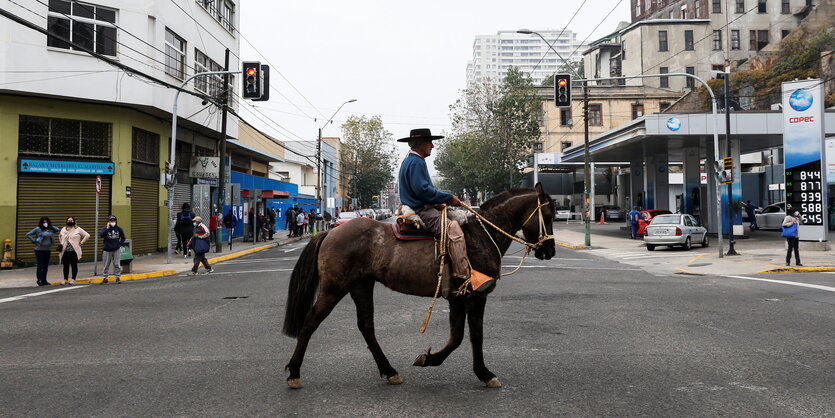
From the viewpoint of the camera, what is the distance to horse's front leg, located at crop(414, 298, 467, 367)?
4.96 meters

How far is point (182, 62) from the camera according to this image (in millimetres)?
24172

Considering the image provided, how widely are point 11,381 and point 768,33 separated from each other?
79.4m

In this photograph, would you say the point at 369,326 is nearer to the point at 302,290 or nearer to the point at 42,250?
the point at 302,290

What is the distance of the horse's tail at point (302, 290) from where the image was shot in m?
5.19

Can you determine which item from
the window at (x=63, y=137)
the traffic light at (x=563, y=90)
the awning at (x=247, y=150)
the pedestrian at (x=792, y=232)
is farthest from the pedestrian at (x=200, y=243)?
the pedestrian at (x=792, y=232)

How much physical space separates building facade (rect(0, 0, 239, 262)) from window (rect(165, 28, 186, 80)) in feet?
0.24

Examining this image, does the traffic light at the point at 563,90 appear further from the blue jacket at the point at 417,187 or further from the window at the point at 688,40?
the window at the point at 688,40

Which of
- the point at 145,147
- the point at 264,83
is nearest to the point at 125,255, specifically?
the point at 264,83

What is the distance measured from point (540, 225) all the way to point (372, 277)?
5.62 ft

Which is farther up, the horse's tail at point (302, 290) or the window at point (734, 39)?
Result: the window at point (734, 39)

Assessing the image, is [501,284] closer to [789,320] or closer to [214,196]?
[789,320]

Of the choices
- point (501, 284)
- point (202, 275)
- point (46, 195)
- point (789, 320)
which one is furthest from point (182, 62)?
point (789, 320)

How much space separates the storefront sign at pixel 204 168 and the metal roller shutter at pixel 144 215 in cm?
252

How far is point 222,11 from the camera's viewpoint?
94.4ft
